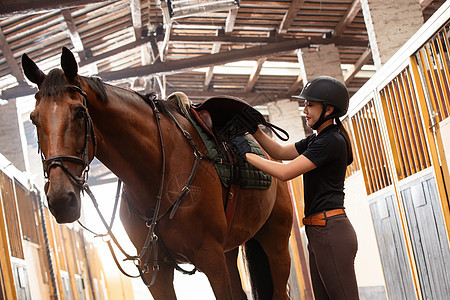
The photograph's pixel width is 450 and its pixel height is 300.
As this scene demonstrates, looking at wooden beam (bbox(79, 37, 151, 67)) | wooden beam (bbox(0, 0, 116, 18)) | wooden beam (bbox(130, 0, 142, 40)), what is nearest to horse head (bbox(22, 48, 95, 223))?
wooden beam (bbox(0, 0, 116, 18))

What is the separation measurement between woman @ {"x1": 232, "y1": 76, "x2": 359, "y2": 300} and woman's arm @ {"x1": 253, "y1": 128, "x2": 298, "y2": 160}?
1.36 ft

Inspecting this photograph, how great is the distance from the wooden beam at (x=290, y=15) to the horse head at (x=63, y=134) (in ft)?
26.2

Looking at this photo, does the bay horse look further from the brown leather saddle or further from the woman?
the woman

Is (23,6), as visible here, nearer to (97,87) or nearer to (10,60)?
(10,60)

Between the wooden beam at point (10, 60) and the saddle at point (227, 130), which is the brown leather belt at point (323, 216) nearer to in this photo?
the saddle at point (227, 130)

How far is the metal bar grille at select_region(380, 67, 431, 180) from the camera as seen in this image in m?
4.36

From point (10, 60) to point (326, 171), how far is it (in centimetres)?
821

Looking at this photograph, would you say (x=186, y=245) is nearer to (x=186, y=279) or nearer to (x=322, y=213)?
(x=322, y=213)

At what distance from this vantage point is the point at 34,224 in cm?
700

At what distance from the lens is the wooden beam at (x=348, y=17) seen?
9.88m

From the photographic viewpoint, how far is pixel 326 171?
2.59 meters

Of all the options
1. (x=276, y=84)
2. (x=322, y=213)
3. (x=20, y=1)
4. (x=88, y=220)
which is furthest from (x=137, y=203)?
(x=88, y=220)

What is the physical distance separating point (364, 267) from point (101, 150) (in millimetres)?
4397

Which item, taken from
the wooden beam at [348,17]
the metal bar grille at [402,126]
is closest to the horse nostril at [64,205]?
the metal bar grille at [402,126]
